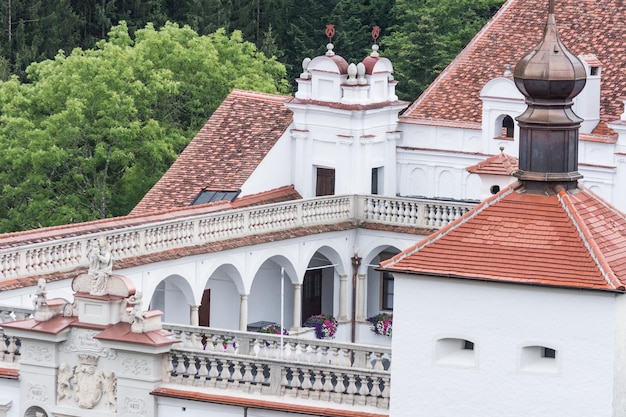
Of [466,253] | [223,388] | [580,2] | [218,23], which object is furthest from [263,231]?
[218,23]

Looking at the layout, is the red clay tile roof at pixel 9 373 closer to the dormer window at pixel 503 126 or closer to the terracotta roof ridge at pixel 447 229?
the terracotta roof ridge at pixel 447 229

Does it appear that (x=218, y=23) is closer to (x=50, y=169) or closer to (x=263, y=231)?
(x=50, y=169)

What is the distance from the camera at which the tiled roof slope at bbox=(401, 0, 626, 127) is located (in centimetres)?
9206

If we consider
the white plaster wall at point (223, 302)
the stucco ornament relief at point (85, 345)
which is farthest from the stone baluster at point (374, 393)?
the white plaster wall at point (223, 302)

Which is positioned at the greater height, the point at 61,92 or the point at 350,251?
the point at 61,92

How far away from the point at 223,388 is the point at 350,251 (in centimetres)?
2895

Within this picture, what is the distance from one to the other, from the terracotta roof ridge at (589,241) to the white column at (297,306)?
105 ft

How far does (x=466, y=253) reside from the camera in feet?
186

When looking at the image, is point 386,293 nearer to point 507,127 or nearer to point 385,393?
point 507,127

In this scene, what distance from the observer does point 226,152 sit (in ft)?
309

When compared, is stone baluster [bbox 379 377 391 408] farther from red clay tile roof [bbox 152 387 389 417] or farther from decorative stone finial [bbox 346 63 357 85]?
decorative stone finial [bbox 346 63 357 85]

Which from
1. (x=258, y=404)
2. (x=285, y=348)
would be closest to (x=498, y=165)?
(x=285, y=348)

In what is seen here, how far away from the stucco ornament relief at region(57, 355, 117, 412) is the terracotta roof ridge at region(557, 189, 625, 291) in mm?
11264

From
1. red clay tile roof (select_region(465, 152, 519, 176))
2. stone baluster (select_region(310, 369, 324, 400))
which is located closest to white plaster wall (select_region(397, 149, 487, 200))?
red clay tile roof (select_region(465, 152, 519, 176))
